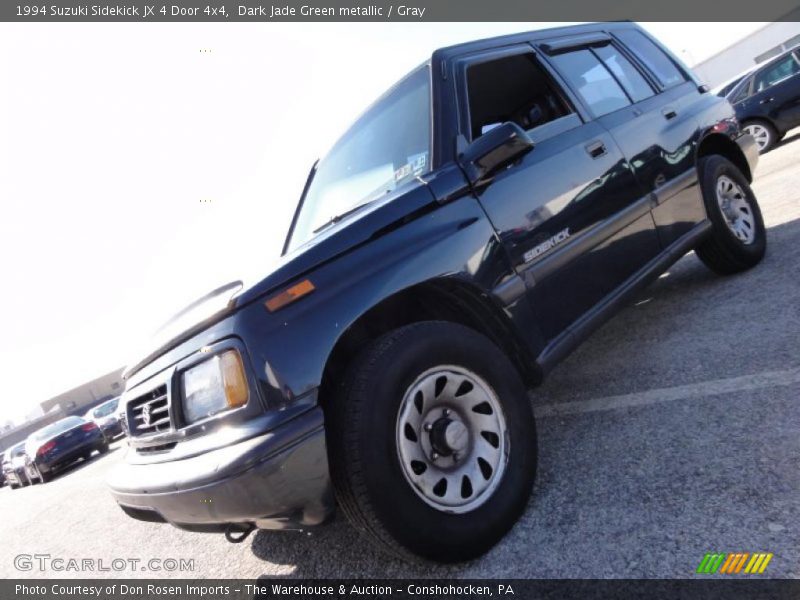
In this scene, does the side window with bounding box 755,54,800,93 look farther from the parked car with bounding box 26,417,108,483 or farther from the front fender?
the parked car with bounding box 26,417,108,483

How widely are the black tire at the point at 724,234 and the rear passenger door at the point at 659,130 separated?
0.14 meters

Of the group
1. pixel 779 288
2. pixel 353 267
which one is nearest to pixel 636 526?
pixel 353 267

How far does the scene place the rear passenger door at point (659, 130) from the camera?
2990 millimetres

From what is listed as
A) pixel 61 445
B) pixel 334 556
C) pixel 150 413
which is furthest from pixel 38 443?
pixel 334 556

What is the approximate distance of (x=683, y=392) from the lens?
7.92ft

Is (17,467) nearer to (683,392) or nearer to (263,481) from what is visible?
(263,481)

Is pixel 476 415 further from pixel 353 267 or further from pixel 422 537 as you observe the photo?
pixel 353 267

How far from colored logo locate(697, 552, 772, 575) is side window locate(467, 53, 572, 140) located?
204cm

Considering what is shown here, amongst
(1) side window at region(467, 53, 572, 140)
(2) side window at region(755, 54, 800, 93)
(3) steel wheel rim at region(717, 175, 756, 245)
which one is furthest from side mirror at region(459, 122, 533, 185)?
(2) side window at region(755, 54, 800, 93)

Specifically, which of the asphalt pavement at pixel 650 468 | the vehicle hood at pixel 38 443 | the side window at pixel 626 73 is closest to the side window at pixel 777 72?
the asphalt pavement at pixel 650 468

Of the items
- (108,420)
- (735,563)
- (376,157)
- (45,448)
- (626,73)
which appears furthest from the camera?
(108,420)

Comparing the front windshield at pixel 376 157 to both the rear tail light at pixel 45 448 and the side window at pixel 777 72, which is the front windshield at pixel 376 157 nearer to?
the side window at pixel 777 72

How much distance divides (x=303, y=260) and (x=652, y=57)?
3.39 meters

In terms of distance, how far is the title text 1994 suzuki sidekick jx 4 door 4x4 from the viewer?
1594mm
